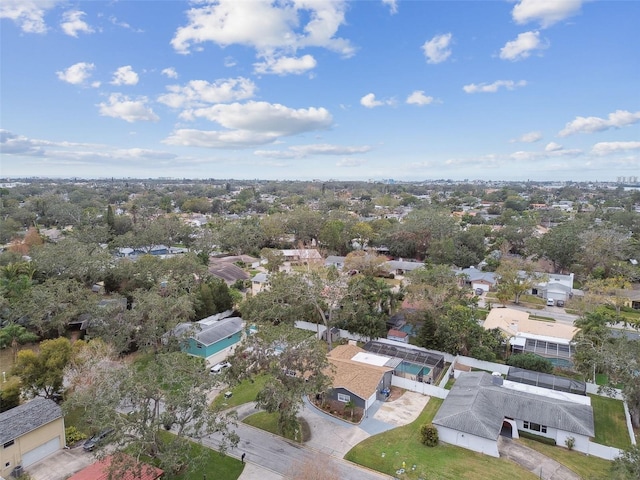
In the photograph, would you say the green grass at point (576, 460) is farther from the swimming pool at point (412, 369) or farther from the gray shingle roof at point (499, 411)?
the swimming pool at point (412, 369)

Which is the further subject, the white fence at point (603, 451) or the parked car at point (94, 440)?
the parked car at point (94, 440)

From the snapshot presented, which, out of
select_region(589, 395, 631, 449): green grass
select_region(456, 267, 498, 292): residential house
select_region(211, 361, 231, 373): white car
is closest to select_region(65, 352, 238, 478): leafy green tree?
select_region(211, 361, 231, 373): white car

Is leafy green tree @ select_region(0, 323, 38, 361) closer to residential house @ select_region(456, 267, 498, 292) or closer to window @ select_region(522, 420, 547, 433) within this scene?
window @ select_region(522, 420, 547, 433)

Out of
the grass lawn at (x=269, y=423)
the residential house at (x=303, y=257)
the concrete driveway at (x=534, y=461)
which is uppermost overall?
the residential house at (x=303, y=257)

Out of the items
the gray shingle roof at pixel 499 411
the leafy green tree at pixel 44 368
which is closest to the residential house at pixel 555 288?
the gray shingle roof at pixel 499 411

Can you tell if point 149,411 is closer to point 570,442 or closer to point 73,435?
point 73,435

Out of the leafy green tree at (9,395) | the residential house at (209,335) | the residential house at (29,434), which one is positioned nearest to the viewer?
the residential house at (29,434)

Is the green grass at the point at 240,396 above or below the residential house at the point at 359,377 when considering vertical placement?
below
